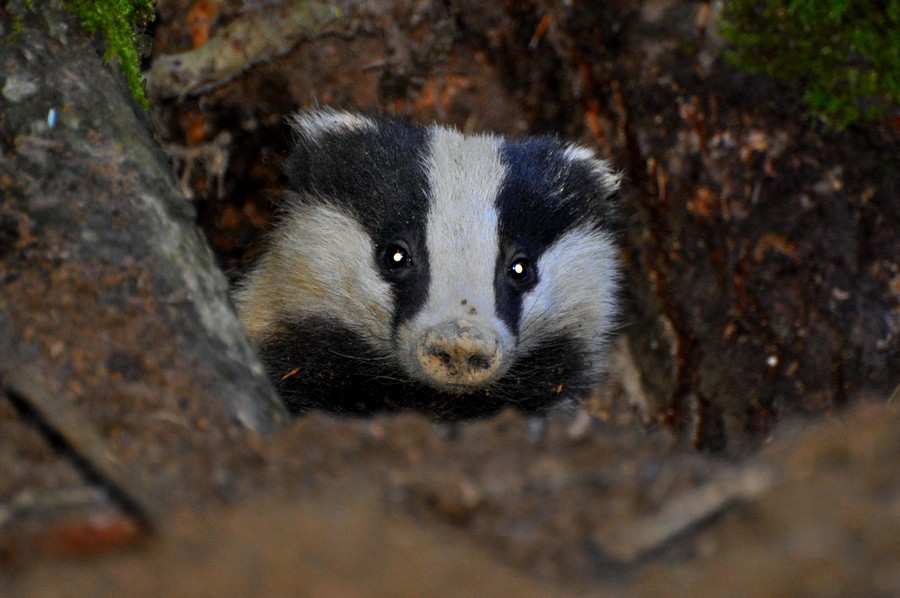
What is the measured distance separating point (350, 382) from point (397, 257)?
0.54m

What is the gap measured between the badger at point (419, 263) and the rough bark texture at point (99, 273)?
977 mm

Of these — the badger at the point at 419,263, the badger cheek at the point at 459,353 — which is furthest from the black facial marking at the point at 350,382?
the badger cheek at the point at 459,353

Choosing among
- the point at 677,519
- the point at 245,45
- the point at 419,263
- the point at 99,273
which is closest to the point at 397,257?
the point at 419,263

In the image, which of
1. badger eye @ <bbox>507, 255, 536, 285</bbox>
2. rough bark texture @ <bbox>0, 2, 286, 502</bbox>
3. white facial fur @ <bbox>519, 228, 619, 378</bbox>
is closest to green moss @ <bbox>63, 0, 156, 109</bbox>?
rough bark texture @ <bbox>0, 2, 286, 502</bbox>

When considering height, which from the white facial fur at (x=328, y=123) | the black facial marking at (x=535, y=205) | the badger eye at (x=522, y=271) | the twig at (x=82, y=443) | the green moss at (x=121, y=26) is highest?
the green moss at (x=121, y=26)

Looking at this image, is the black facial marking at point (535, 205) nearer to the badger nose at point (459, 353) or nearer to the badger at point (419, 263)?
the badger at point (419, 263)

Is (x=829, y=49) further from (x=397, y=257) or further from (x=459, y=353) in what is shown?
(x=459, y=353)

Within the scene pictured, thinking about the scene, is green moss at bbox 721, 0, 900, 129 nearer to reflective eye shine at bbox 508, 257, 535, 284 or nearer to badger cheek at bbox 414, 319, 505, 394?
reflective eye shine at bbox 508, 257, 535, 284

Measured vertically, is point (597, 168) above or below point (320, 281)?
above

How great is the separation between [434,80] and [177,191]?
2264mm

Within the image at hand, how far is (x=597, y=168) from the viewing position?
Answer: 14.1 feet

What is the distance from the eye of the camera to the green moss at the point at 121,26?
3.21 metres

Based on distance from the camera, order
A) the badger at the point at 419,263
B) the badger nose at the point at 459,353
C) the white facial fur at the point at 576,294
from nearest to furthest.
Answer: the badger nose at the point at 459,353
the badger at the point at 419,263
the white facial fur at the point at 576,294

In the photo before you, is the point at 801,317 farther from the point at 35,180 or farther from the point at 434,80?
the point at 35,180
